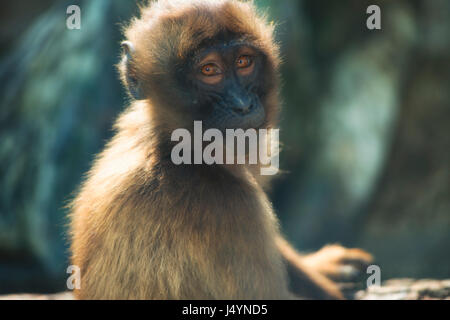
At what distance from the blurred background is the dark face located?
5.33 metres

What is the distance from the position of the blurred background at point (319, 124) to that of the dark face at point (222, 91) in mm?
5333

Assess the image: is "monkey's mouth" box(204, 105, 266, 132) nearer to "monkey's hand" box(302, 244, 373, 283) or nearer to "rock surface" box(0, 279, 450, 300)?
"rock surface" box(0, 279, 450, 300)

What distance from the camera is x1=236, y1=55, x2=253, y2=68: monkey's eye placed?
506 cm

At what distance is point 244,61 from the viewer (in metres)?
5.11

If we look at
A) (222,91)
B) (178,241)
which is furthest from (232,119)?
(178,241)

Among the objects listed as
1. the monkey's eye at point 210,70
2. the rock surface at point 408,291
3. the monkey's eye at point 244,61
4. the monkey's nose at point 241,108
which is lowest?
the rock surface at point 408,291

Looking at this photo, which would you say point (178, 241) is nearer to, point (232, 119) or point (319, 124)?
point (232, 119)

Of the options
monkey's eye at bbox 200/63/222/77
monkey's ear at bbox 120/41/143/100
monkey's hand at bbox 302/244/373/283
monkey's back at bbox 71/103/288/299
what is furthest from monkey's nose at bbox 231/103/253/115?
monkey's hand at bbox 302/244/373/283

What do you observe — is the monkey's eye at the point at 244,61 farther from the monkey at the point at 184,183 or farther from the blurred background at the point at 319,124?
the blurred background at the point at 319,124

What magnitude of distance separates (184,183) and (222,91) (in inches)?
39.0

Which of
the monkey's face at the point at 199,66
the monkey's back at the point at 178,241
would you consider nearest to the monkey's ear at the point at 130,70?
the monkey's face at the point at 199,66

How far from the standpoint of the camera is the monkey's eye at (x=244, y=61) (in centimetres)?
506
